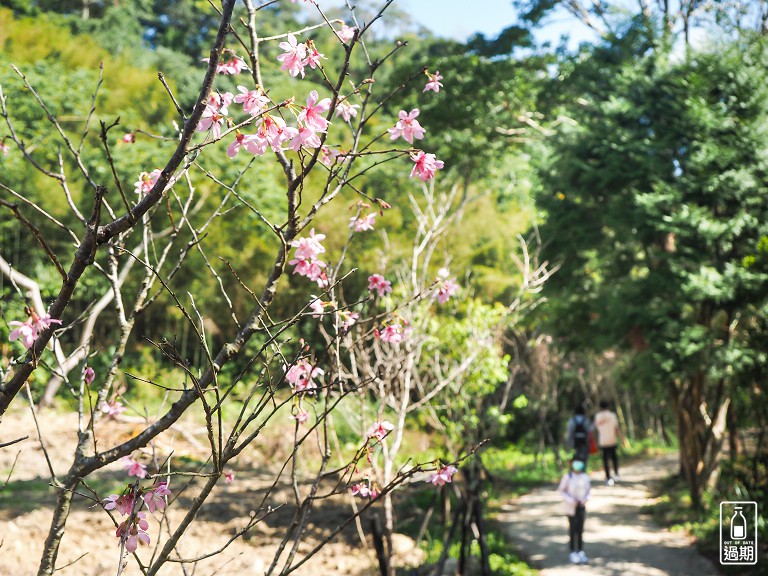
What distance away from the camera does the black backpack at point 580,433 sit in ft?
24.1

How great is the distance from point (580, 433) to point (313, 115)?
6885 mm

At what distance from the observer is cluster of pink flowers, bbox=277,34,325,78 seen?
149 cm

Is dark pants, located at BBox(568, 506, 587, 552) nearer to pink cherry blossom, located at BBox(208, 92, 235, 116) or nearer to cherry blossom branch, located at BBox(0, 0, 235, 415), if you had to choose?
pink cherry blossom, located at BBox(208, 92, 235, 116)

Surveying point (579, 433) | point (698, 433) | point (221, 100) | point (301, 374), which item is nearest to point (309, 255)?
point (301, 374)

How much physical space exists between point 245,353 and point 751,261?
31.6 ft

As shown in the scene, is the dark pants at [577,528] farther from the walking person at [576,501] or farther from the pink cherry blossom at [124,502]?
the pink cherry blossom at [124,502]

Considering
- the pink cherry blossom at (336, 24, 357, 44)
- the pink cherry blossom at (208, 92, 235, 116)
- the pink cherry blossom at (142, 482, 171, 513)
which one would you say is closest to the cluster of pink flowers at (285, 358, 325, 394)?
the pink cherry blossom at (142, 482, 171, 513)

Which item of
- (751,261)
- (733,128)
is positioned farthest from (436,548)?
(733,128)

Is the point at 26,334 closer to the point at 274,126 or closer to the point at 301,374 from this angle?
the point at 274,126

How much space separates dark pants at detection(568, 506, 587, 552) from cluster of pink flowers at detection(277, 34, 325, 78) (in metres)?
4.90

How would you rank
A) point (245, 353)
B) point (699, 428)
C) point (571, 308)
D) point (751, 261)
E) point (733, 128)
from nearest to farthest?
point (751, 261)
point (733, 128)
point (699, 428)
point (571, 308)
point (245, 353)

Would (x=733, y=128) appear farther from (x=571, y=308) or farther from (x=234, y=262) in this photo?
(x=234, y=262)

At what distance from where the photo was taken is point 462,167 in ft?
31.8

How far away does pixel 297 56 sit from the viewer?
151 centimetres
